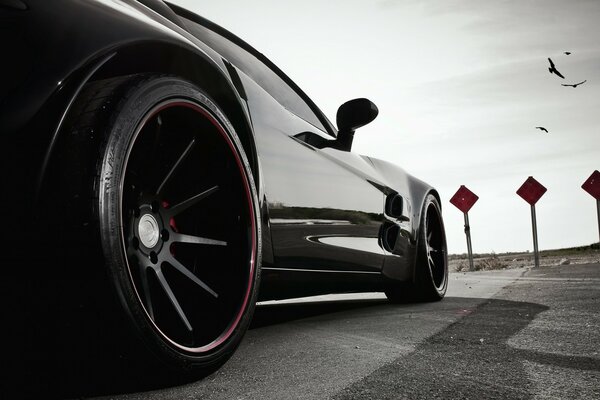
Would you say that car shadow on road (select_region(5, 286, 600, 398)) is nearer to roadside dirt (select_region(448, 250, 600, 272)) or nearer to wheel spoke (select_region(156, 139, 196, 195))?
wheel spoke (select_region(156, 139, 196, 195))

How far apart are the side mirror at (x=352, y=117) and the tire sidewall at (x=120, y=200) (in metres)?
1.91

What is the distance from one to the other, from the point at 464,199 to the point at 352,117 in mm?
10467

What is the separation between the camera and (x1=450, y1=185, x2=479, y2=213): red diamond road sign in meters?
13.4

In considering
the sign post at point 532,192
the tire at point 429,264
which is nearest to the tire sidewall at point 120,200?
the tire at point 429,264

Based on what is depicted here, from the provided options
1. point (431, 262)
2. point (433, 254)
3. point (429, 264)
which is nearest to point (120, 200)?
point (429, 264)

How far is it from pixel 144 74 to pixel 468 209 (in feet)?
41.0

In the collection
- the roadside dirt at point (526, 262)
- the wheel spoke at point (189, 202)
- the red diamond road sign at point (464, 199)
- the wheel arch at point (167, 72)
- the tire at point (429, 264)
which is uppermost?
the red diamond road sign at point (464, 199)

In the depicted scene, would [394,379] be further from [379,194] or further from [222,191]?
[379,194]

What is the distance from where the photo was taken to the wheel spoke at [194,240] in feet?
6.28

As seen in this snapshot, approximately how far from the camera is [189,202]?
1967mm

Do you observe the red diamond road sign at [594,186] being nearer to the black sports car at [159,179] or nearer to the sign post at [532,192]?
the sign post at [532,192]

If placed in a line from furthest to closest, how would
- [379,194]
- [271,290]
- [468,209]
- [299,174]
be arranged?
[468,209], [379,194], [299,174], [271,290]

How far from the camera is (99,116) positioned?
150 centimetres

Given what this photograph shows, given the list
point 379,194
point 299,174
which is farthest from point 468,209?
point 299,174
